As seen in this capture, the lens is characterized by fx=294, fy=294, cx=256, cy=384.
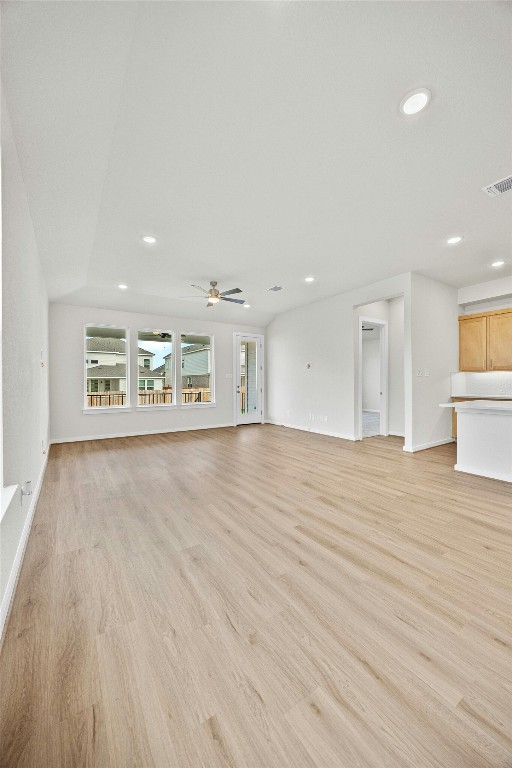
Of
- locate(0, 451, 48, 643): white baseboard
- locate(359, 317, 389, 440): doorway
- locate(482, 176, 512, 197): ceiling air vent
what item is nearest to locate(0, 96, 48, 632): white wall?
locate(0, 451, 48, 643): white baseboard

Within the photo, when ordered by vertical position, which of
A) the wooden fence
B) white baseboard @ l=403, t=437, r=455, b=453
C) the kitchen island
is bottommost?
white baseboard @ l=403, t=437, r=455, b=453

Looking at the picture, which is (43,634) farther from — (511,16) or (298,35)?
(511,16)

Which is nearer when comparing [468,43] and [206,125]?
[468,43]

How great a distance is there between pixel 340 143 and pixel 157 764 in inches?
128

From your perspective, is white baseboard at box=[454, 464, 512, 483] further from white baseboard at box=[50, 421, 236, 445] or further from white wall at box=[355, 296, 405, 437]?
white baseboard at box=[50, 421, 236, 445]

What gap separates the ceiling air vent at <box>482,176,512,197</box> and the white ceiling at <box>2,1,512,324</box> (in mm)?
105

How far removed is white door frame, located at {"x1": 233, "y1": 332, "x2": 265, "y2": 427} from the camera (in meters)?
7.85

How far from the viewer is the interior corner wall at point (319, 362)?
5.70m

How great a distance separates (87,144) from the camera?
198 cm

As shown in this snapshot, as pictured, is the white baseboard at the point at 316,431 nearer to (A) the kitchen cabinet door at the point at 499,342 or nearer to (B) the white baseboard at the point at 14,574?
(A) the kitchen cabinet door at the point at 499,342

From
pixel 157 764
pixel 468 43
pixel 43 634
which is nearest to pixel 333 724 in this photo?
pixel 157 764

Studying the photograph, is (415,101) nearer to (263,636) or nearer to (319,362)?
(263,636)

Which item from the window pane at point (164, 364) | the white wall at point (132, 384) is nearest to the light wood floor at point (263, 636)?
the white wall at point (132, 384)

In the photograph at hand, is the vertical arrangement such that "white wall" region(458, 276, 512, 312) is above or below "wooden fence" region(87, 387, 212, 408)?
above
